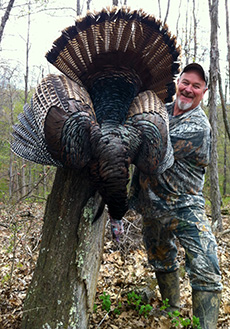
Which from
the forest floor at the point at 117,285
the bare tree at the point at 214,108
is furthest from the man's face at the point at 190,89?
the bare tree at the point at 214,108

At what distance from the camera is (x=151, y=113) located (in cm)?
176

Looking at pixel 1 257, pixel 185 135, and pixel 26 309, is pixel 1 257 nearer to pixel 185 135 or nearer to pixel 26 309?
pixel 26 309

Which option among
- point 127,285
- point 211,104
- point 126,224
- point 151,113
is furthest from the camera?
point 211,104

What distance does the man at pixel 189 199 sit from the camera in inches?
105

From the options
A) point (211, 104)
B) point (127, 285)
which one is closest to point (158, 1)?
point (211, 104)

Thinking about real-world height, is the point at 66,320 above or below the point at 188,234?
below

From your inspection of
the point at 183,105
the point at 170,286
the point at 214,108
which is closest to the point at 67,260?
the point at 170,286

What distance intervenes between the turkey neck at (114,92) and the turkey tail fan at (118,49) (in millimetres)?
46

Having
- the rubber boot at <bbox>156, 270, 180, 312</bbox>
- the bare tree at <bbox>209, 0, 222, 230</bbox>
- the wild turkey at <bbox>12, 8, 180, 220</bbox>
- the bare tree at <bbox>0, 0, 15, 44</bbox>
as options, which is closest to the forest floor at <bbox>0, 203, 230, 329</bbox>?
the rubber boot at <bbox>156, 270, 180, 312</bbox>

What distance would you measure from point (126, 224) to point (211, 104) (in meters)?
4.25

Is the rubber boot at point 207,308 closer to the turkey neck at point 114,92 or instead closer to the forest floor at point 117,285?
the forest floor at point 117,285

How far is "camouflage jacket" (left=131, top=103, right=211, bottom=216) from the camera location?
9.05 feet

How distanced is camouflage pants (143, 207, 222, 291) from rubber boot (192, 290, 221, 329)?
6cm

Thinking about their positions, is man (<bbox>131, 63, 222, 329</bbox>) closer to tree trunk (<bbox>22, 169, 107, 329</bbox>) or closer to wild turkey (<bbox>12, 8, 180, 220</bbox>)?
wild turkey (<bbox>12, 8, 180, 220</bbox>)
